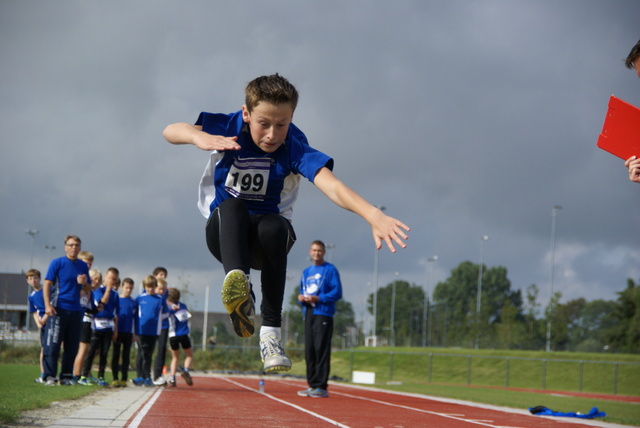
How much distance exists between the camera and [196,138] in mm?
4109

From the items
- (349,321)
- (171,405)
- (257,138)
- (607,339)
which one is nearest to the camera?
(257,138)

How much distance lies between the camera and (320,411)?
8.38 m

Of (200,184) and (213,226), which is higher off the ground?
(200,184)

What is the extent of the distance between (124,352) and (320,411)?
18.6ft

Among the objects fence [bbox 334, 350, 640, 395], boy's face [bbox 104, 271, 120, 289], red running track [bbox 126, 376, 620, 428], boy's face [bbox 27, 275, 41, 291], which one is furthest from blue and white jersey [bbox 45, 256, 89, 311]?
fence [bbox 334, 350, 640, 395]

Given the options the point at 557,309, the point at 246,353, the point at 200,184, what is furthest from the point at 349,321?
the point at 200,184

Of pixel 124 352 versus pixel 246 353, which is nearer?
pixel 124 352

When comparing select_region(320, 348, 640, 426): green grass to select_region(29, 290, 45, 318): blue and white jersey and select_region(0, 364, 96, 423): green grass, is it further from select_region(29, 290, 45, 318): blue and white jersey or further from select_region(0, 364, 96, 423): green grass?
select_region(0, 364, 96, 423): green grass

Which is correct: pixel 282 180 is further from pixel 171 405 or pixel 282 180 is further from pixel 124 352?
pixel 124 352

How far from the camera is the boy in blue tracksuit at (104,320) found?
1199cm

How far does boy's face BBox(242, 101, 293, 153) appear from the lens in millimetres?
4207

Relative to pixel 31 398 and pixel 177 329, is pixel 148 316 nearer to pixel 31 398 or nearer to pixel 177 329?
pixel 177 329

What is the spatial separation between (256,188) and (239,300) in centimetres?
72

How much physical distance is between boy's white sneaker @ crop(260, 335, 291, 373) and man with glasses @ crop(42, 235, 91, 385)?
6276 mm
